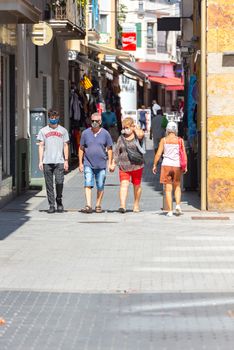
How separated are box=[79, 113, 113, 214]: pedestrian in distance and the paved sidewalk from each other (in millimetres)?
509

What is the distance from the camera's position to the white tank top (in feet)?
65.0

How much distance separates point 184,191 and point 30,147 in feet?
11.1

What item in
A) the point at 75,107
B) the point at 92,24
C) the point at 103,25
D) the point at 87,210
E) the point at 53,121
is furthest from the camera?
the point at 103,25

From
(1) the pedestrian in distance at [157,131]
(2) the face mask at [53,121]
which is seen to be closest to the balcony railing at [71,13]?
(1) the pedestrian in distance at [157,131]

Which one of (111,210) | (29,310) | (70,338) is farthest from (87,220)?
(70,338)

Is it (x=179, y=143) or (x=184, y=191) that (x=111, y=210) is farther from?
(x=184, y=191)

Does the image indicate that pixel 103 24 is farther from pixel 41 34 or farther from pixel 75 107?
pixel 41 34

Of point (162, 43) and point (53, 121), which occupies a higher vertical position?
point (162, 43)

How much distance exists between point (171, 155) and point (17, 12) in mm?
3663

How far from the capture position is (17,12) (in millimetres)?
18172

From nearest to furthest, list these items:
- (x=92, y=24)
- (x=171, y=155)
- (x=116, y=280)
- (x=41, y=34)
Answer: (x=116, y=280), (x=171, y=155), (x=41, y=34), (x=92, y=24)

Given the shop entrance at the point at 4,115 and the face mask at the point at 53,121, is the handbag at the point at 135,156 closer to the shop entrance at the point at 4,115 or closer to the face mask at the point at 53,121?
the face mask at the point at 53,121

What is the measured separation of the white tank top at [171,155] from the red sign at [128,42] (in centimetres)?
4772

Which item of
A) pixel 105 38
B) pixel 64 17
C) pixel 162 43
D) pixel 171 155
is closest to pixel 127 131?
pixel 171 155
